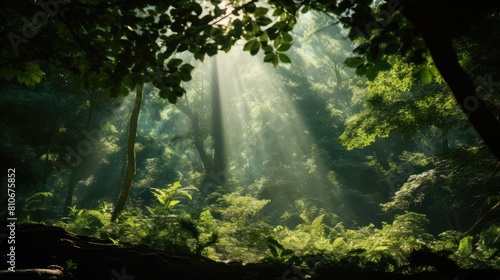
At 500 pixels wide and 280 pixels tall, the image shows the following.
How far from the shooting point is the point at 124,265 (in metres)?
3.13

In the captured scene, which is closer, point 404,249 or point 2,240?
point 2,240

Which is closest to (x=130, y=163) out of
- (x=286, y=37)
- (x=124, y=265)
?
(x=124, y=265)

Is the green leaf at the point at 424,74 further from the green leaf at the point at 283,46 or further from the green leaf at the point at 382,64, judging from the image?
the green leaf at the point at 283,46

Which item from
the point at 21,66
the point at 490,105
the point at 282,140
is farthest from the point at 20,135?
the point at 282,140

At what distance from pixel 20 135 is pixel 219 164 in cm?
1422

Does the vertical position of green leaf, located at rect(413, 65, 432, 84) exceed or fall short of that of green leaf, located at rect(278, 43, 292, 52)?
it falls short

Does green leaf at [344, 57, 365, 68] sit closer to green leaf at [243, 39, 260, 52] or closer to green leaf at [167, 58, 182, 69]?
green leaf at [243, 39, 260, 52]

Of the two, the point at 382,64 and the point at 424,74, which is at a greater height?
the point at 382,64

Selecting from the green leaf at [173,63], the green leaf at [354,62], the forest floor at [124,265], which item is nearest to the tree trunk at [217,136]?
the forest floor at [124,265]

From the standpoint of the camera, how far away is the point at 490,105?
250 inches

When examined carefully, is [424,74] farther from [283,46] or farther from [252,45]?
[252,45]

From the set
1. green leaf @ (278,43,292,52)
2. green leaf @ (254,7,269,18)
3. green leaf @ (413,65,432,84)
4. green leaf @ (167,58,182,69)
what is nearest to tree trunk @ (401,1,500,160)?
green leaf @ (413,65,432,84)

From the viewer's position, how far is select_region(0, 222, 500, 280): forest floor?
2.84 meters

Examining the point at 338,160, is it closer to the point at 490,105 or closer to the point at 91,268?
the point at 490,105
